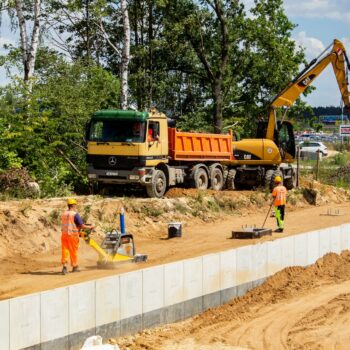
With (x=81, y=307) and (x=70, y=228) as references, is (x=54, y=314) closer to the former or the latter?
(x=81, y=307)

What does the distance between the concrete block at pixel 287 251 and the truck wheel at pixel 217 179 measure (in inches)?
367

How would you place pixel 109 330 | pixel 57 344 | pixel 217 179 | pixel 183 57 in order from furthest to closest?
pixel 183 57 → pixel 217 179 → pixel 109 330 → pixel 57 344

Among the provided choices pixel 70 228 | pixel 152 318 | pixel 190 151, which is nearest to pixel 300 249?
pixel 152 318

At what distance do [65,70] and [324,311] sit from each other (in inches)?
668

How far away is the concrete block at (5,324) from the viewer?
11523 mm

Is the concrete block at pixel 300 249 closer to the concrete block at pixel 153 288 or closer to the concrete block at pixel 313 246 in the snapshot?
the concrete block at pixel 313 246

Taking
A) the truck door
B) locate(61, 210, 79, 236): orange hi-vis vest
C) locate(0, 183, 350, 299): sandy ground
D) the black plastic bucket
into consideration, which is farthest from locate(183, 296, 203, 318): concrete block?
the truck door

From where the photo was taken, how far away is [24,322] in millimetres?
11953

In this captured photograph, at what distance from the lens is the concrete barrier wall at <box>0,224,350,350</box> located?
1210 cm

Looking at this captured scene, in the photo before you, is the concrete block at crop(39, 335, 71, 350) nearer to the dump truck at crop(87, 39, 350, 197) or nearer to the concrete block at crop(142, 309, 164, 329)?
the concrete block at crop(142, 309, 164, 329)

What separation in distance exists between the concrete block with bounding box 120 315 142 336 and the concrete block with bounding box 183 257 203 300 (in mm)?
1606

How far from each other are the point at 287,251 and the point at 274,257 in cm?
71

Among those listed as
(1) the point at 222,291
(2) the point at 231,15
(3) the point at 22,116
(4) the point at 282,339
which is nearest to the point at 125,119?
(3) the point at 22,116

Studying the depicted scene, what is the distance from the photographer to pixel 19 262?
1844cm
